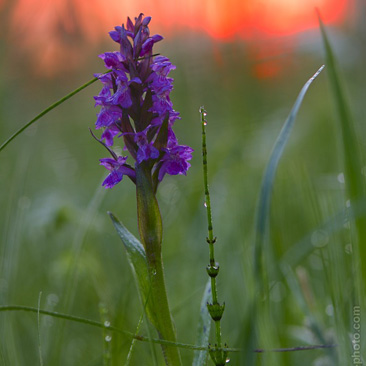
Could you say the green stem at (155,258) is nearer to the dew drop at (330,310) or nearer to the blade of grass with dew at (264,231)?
the blade of grass with dew at (264,231)

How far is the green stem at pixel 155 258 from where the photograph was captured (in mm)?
1340

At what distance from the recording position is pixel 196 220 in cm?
262

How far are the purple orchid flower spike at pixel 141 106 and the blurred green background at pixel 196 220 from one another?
316mm

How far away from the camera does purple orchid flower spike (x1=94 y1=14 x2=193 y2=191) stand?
4.53 feet

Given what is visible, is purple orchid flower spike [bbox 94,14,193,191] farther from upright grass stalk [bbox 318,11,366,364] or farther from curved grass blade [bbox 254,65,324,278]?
upright grass stalk [bbox 318,11,366,364]

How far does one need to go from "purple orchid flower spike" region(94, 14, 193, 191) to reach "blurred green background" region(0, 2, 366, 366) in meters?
0.32

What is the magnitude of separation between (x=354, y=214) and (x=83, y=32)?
3.31 m

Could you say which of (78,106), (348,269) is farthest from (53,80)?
(348,269)

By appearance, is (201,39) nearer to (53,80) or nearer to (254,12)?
(254,12)

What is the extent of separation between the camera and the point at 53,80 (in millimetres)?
6121

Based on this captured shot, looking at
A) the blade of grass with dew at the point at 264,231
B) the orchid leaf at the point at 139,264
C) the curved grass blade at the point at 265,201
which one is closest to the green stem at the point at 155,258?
the orchid leaf at the point at 139,264

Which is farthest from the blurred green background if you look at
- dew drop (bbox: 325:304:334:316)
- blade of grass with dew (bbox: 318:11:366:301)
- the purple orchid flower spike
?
the purple orchid flower spike

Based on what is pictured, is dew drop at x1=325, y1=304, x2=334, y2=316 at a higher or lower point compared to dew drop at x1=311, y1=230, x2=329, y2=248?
lower

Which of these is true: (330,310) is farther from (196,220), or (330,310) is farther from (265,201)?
(196,220)
